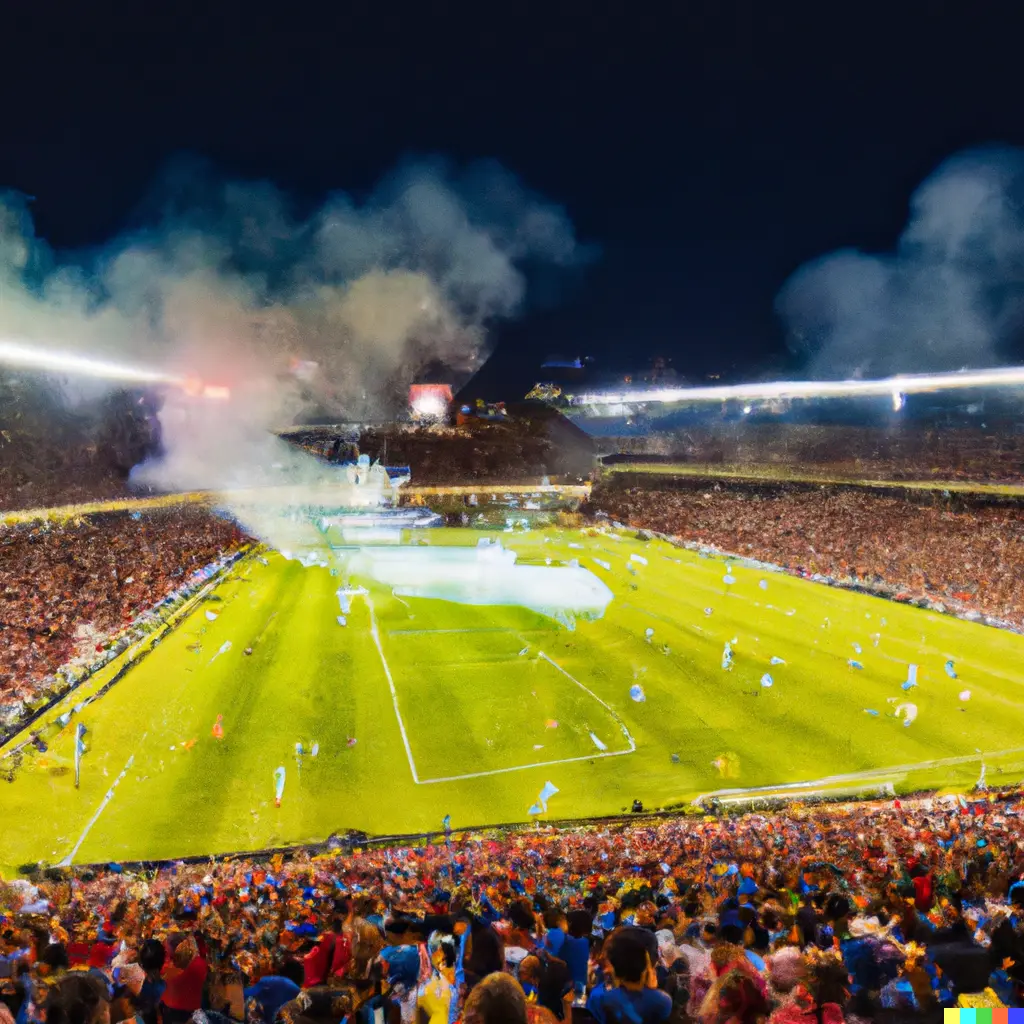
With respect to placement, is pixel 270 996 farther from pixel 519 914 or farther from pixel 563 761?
pixel 563 761

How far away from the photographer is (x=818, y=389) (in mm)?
54938

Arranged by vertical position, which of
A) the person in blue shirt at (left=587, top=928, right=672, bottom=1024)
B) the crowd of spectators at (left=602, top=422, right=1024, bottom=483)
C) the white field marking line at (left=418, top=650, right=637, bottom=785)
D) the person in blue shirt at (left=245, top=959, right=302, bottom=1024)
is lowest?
the white field marking line at (left=418, top=650, right=637, bottom=785)

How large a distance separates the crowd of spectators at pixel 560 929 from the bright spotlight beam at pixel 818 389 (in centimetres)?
4177

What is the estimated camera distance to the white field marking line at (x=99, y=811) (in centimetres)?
1170

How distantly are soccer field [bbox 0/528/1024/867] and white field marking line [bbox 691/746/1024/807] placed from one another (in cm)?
6

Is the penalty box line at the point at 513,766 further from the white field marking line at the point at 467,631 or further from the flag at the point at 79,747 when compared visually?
the flag at the point at 79,747

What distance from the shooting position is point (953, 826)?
34.4 feet

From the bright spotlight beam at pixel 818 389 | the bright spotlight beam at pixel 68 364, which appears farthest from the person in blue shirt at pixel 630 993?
the bright spotlight beam at pixel 818 389

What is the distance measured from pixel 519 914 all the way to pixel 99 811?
412 inches

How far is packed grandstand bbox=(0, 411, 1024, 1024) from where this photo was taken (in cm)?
432

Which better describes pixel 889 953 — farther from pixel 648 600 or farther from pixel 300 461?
pixel 300 461

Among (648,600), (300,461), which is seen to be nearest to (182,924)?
(648,600)

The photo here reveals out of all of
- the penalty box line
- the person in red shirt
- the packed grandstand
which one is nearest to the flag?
the packed grandstand

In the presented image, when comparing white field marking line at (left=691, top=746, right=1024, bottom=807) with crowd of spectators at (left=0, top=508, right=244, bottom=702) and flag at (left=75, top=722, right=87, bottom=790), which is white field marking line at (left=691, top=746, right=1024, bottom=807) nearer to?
flag at (left=75, top=722, right=87, bottom=790)
